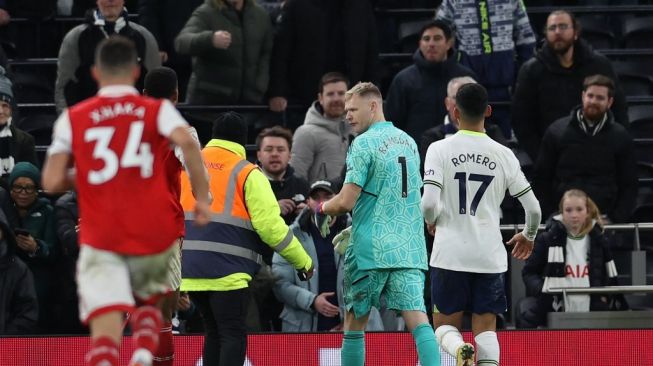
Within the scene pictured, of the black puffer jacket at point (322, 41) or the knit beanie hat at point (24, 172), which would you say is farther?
the black puffer jacket at point (322, 41)

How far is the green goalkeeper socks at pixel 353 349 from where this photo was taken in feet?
32.6

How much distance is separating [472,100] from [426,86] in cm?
387

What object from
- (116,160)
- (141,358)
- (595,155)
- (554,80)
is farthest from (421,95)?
(141,358)

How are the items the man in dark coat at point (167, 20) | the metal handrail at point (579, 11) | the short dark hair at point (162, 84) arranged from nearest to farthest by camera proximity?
the short dark hair at point (162, 84)
the man in dark coat at point (167, 20)
the metal handrail at point (579, 11)

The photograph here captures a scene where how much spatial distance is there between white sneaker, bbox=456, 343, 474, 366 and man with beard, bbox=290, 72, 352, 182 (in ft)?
12.8

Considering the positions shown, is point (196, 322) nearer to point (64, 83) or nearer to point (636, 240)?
point (64, 83)

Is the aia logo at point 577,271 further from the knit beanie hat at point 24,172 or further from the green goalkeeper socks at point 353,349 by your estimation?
the knit beanie hat at point 24,172

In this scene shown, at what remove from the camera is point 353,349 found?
9922 millimetres

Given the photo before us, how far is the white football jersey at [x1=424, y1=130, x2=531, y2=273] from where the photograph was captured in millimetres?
9922

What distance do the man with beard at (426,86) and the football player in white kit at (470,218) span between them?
12.2ft

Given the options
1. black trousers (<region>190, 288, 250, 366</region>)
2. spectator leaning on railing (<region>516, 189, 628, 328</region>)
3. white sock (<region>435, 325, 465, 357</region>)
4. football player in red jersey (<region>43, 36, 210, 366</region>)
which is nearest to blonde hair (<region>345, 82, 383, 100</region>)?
black trousers (<region>190, 288, 250, 366</region>)

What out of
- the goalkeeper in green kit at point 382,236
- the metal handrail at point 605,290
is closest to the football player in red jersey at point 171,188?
the goalkeeper in green kit at point 382,236

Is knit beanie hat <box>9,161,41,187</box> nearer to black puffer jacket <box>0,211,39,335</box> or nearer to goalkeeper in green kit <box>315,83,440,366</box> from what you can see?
black puffer jacket <box>0,211,39,335</box>

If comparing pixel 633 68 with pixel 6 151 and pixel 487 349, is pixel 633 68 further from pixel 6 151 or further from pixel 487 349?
pixel 487 349
